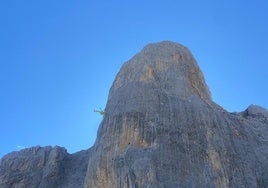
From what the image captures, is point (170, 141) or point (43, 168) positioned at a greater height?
point (43, 168)

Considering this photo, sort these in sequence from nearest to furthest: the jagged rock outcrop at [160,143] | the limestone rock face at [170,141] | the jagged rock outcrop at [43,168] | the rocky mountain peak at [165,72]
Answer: the limestone rock face at [170,141] < the jagged rock outcrop at [160,143] < the rocky mountain peak at [165,72] < the jagged rock outcrop at [43,168]

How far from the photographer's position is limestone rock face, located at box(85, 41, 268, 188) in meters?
17.1

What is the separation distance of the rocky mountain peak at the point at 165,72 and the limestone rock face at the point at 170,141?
0.27 ft

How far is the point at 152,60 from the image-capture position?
80.1ft

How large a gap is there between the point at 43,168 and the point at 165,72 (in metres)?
9.80

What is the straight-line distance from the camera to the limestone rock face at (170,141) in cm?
1708

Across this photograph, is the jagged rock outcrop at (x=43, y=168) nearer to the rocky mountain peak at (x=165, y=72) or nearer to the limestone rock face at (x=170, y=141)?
the limestone rock face at (x=170, y=141)

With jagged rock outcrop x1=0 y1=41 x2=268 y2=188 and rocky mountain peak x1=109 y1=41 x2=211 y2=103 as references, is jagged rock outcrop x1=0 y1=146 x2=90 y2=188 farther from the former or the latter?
rocky mountain peak x1=109 y1=41 x2=211 y2=103

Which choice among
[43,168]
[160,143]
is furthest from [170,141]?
[43,168]

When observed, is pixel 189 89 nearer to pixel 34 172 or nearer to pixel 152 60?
pixel 152 60

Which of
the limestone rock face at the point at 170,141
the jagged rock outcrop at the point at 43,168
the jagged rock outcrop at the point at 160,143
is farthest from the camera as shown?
the jagged rock outcrop at the point at 43,168

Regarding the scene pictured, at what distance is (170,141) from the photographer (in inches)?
724

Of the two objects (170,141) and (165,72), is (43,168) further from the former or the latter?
(170,141)

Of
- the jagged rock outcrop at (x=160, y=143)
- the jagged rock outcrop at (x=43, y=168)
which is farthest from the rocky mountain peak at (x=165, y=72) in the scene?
the jagged rock outcrop at (x=43, y=168)
